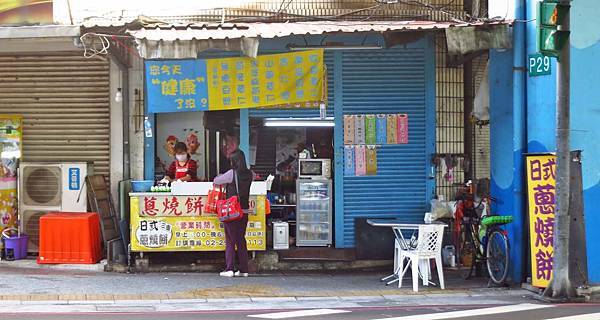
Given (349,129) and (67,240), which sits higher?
(349,129)

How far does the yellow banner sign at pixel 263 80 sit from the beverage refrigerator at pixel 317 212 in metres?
1.63

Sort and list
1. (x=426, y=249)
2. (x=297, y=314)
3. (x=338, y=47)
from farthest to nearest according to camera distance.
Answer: (x=338, y=47) < (x=426, y=249) < (x=297, y=314)

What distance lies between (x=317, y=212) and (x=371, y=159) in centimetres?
135

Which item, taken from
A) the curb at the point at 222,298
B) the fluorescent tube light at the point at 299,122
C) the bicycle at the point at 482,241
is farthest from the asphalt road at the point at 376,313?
the fluorescent tube light at the point at 299,122

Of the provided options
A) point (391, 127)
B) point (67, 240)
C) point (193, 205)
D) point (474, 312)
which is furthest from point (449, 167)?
point (67, 240)

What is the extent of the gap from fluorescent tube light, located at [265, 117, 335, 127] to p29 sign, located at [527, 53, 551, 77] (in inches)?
143

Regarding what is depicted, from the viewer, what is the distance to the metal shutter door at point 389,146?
13.1 meters

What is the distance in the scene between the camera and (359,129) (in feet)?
43.0

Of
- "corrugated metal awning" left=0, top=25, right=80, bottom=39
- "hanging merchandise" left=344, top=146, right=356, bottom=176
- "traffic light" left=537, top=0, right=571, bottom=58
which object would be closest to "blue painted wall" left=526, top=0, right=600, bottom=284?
"traffic light" left=537, top=0, right=571, bottom=58

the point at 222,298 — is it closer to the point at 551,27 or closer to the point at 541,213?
the point at 541,213

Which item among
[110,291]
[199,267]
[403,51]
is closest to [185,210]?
[199,267]

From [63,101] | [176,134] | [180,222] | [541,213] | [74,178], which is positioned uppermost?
[63,101]

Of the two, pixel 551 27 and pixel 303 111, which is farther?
pixel 303 111

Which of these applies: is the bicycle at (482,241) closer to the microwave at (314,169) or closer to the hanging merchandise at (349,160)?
the hanging merchandise at (349,160)
